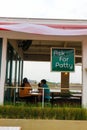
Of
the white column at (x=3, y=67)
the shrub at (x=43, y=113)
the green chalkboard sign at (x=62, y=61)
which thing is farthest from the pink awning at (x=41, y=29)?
the shrub at (x=43, y=113)

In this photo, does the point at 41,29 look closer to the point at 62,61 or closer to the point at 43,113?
the point at 62,61

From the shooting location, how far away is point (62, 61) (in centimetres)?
901

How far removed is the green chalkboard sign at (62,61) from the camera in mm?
8992

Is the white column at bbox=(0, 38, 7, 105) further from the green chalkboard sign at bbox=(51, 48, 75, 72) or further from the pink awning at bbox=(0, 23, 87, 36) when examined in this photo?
the green chalkboard sign at bbox=(51, 48, 75, 72)

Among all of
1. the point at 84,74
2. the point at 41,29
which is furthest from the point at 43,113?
the point at 41,29

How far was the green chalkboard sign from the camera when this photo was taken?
899cm

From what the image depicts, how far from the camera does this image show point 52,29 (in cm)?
852

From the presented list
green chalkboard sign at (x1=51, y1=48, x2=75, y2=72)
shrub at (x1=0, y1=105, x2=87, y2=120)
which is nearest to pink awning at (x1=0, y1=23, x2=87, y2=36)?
green chalkboard sign at (x1=51, y1=48, x2=75, y2=72)

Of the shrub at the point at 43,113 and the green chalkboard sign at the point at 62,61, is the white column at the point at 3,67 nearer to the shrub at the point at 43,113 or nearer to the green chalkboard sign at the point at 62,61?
the shrub at the point at 43,113

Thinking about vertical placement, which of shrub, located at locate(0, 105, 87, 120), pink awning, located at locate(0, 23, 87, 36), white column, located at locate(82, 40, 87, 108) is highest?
pink awning, located at locate(0, 23, 87, 36)

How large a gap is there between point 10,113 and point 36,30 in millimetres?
2268

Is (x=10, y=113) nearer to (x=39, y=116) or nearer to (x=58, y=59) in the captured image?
(x=39, y=116)

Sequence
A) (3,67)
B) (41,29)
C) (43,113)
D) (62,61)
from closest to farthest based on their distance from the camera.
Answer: (43,113) → (41,29) → (3,67) → (62,61)
